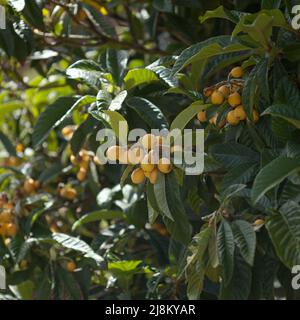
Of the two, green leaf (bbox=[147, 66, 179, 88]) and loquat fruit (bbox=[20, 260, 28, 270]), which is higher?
green leaf (bbox=[147, 66, 179, 88])

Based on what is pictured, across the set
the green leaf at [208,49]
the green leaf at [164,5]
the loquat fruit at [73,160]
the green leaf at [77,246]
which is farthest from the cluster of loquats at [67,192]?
the green leaf at [208,49]

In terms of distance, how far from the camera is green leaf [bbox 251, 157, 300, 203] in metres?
1.01

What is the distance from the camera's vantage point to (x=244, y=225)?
3.91 ft

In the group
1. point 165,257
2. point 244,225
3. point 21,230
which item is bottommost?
point 165,257

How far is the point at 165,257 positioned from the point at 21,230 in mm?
368

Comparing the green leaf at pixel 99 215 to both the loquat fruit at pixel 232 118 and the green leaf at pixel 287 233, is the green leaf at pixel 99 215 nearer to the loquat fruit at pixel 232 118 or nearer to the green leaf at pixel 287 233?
the loquat fruit at pixel 232 118

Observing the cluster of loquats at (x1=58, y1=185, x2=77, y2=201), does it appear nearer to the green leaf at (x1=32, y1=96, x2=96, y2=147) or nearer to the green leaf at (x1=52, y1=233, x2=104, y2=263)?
the green leaf at (x1=52, y1=233, x2=104, y2=263)

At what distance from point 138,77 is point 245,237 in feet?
1.25

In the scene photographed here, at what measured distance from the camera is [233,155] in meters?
1.26

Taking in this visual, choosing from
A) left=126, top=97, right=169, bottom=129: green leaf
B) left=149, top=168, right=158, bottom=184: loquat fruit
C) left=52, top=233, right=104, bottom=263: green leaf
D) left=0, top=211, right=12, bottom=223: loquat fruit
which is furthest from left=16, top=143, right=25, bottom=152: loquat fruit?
left=149, top=168, right=158, bottom=184: loquat fruit

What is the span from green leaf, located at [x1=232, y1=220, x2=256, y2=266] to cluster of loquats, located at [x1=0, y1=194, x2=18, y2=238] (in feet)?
2.17
